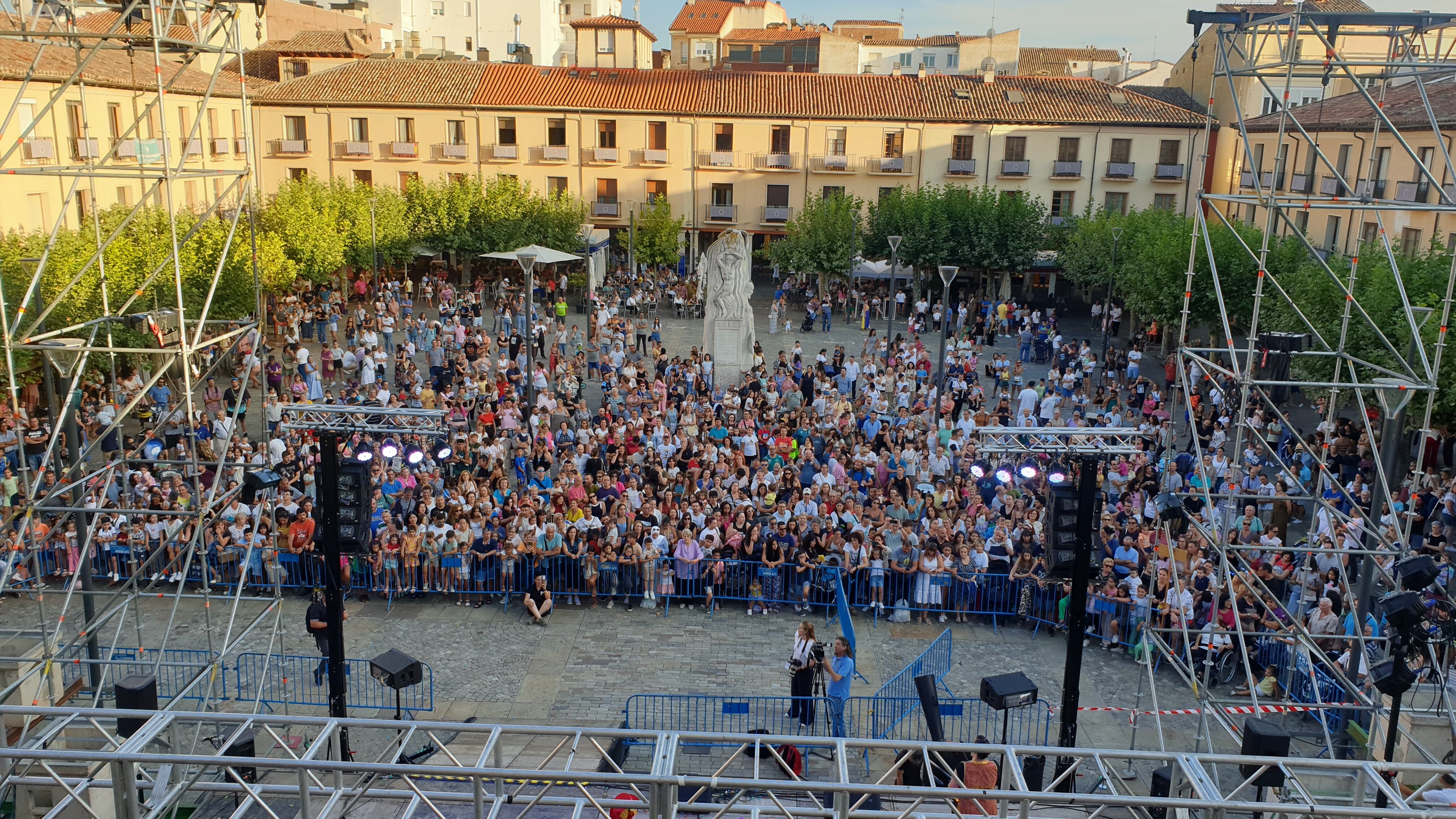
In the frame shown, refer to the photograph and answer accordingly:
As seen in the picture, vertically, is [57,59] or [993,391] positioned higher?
[57,59]

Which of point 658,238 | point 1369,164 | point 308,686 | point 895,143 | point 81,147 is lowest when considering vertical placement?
point 308,686

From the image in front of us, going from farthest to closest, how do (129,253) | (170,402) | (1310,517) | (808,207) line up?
(808,207), (129,253), (170,402), (1310,517)

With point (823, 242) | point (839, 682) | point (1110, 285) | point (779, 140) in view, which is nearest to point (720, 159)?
point (779, 140)

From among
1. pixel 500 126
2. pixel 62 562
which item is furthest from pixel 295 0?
pixel 62 562

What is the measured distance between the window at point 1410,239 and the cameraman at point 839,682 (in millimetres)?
21866

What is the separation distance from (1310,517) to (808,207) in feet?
77.2

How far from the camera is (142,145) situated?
1075cm

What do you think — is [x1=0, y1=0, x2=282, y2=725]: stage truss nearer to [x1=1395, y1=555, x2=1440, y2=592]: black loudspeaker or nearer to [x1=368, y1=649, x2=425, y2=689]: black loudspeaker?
[x1=368, y1=649, x2=425, y2=689]: black loudspeaker

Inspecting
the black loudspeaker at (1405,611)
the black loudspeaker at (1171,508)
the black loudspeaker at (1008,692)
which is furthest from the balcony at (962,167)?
the black loudspeaker at (1405,611)

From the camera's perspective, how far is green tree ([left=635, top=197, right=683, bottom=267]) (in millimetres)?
39656

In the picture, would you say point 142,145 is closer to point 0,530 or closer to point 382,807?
point 0,530

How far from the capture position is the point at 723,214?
42844 mm

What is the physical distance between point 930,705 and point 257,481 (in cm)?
683

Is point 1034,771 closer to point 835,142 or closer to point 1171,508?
point 1171,508
